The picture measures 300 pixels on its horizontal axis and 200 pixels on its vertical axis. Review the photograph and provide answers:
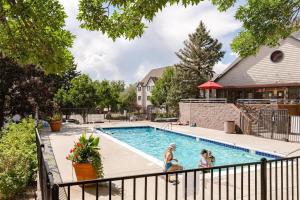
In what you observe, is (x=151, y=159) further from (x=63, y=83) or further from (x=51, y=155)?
(x=63, y=83)

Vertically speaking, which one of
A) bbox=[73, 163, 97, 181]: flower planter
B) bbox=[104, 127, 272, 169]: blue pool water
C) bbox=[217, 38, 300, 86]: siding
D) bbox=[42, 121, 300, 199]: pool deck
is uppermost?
bbox=[217, 38, 300, 86]: siding

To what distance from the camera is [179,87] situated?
38.8 m

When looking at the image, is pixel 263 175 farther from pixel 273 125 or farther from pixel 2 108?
pixel 2 108

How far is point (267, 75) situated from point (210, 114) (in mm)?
8456

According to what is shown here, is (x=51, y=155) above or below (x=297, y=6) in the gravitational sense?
below

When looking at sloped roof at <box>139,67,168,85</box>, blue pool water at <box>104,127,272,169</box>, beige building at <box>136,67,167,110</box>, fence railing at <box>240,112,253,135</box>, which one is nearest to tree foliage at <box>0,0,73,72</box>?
blue pool water at <box>104,127,272,169</box>

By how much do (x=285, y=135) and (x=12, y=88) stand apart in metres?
18.1

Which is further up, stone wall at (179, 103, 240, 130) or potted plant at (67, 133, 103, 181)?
stone wall at (179, 103, 240, 130)

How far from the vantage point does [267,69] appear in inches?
1196

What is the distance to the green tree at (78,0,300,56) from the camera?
5922 millimetres

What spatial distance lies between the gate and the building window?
34.0 ft

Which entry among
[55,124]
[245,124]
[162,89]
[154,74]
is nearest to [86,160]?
[55,124]

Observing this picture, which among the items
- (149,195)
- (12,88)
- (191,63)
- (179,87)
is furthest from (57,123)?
(191,63)

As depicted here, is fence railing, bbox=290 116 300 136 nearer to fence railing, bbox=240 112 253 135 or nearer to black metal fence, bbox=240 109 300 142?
black metal fence, bbox=240 109 300 142
